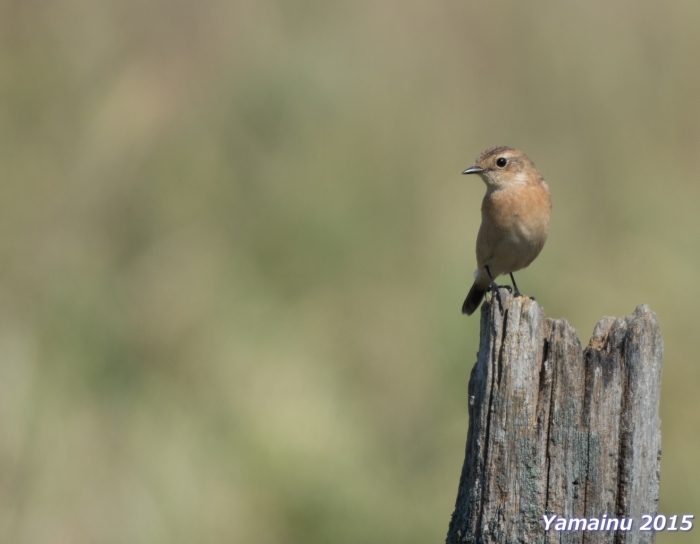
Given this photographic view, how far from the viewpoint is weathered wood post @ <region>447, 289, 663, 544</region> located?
3008 millimetres

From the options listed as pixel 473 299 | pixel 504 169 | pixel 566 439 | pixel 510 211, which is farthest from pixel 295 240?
pixel 566 439

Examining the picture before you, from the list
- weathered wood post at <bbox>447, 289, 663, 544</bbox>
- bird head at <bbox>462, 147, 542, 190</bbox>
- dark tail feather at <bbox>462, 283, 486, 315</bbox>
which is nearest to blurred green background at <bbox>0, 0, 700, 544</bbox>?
dark tail feather at <bbox>462, 283, 486, 315</bbox>

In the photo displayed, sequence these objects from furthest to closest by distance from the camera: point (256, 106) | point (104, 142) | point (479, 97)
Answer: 1. point (479, 97)
2. point (256, 106)
3. point (104, 142)

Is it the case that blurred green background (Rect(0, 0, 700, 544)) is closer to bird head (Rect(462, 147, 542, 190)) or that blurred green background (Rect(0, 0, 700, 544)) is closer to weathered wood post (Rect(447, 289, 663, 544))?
bird head (Rect(462, 147, 542, 190))

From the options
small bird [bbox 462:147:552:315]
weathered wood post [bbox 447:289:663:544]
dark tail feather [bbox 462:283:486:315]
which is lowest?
weathered wood post [bbox 447:289:663:544]

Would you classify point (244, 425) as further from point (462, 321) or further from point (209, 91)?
point (209, 91)

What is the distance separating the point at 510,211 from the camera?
19.0ft

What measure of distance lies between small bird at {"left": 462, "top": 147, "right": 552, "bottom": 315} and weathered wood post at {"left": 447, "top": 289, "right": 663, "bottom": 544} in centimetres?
261

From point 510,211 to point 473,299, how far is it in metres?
1.14

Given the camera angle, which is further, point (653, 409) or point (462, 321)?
point (462, 321)

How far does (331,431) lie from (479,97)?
410cm

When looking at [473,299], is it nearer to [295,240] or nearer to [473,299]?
[473,299]

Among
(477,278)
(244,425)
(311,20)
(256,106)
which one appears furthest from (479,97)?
(244,425)

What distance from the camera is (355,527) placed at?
6102 mm
